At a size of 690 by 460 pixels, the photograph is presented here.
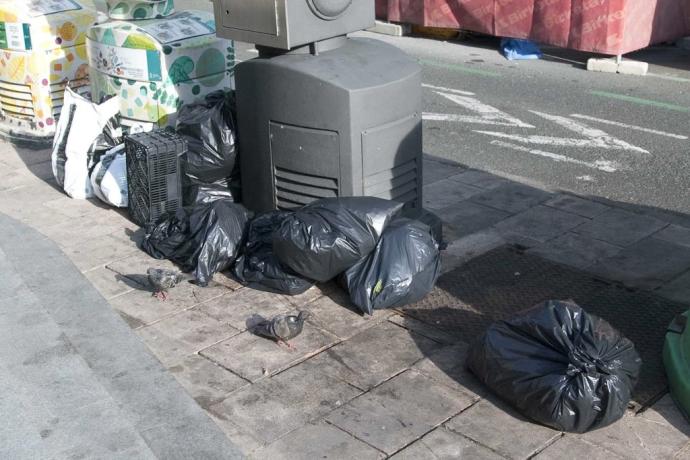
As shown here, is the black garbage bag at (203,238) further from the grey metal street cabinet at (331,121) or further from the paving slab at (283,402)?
the paving slab at (283,402)

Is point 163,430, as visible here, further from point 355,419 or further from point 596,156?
point 596,156

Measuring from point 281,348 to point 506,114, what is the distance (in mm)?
5227

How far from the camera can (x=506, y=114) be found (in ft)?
30.8

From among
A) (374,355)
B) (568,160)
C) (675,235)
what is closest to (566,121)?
(568,160)

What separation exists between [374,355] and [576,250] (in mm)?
1864

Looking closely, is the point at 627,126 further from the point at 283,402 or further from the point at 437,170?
the point at 283,402

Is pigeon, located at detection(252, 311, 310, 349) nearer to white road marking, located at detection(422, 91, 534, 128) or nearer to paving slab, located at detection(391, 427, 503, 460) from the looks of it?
paving slab, located at detection(391, 427, 503, 460)

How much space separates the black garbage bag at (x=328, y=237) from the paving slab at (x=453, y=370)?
77 cm

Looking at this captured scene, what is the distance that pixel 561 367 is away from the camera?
4.10 meters

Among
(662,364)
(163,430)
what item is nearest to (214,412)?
(163,430)

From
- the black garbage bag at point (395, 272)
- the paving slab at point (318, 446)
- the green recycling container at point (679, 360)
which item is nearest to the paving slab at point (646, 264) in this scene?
the green recycling container at point (679, 360)

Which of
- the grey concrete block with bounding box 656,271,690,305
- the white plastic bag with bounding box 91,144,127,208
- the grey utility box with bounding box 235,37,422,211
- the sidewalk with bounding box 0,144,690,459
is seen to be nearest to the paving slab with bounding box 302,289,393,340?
the sidewalk with bounding box 0,144,690,459

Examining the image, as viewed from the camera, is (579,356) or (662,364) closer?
(579,356)

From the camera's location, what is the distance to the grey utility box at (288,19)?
217 inches
